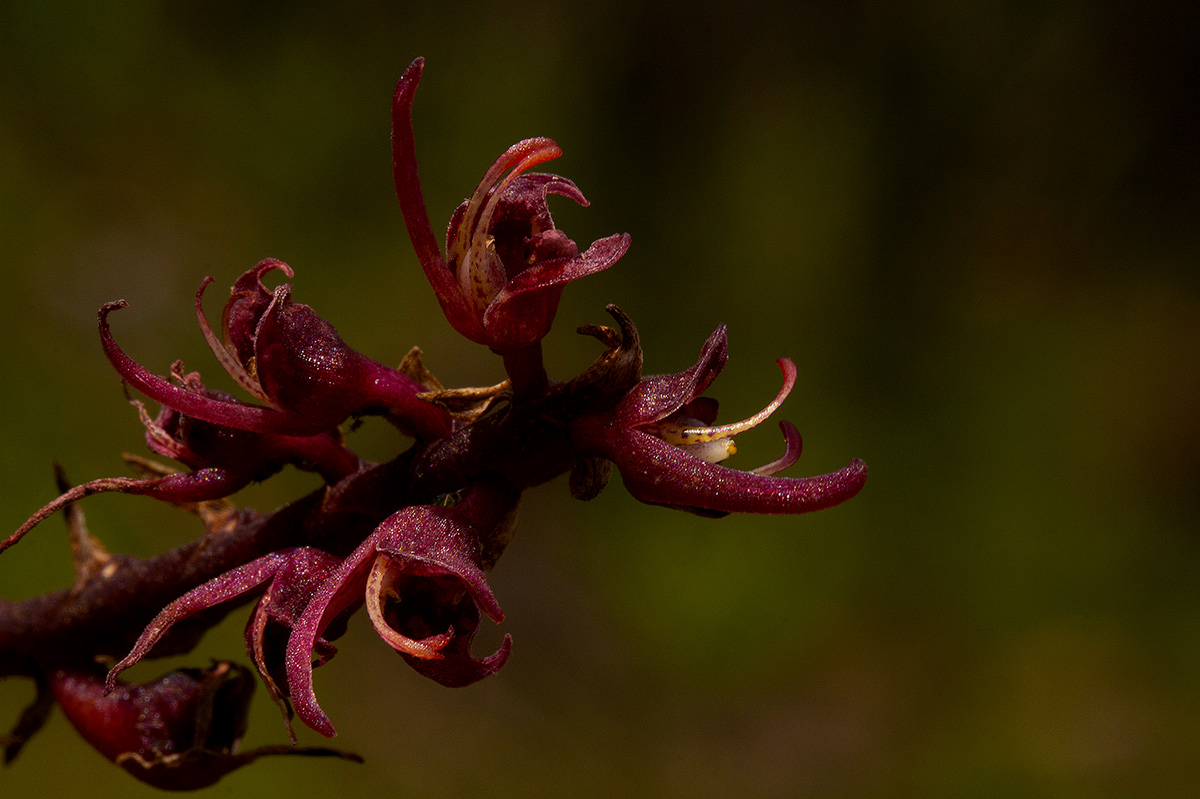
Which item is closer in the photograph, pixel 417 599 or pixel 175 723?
pixel 417 599

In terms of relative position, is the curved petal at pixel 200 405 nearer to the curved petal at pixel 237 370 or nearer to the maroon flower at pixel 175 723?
the curved petal at pixel 237 370

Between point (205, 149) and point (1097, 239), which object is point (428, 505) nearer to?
point (205, 149)

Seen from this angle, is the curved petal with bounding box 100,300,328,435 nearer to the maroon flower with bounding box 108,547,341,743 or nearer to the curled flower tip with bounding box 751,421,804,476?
the maroon flower with bounding box 108,547,341,743

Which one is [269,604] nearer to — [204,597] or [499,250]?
[204,597]

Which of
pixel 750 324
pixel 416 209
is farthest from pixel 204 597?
pixel 750 324

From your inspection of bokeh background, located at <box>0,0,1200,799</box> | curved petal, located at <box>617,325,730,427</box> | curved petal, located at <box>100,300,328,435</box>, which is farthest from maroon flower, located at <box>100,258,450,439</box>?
bokeh background, located at <box>0,0,1200,799</box>

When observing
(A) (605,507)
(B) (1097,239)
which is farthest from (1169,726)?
(A) (605,507)
